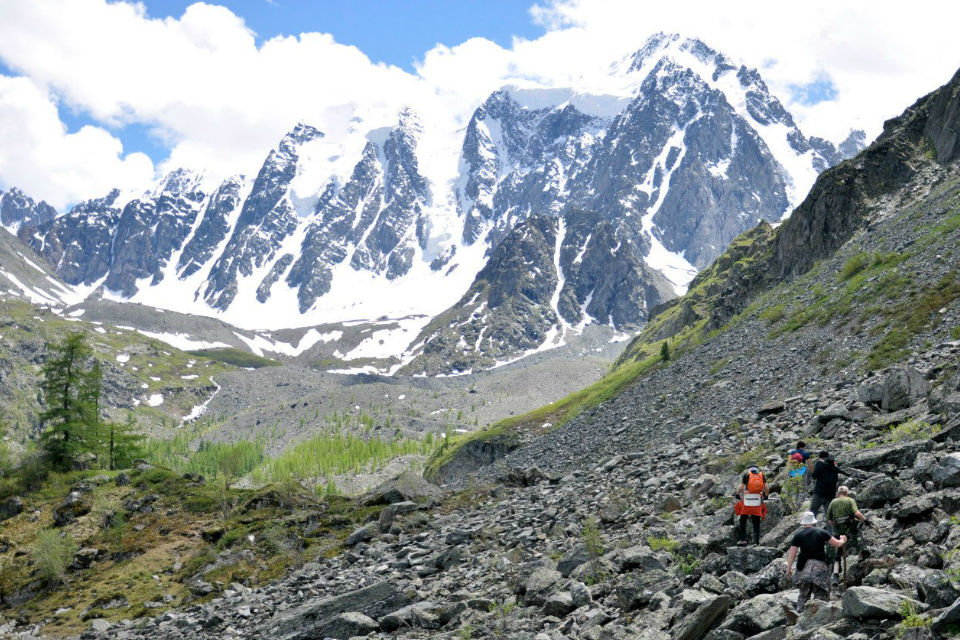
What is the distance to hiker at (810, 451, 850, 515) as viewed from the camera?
18531 mm

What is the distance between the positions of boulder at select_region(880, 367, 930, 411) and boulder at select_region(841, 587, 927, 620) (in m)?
16.9

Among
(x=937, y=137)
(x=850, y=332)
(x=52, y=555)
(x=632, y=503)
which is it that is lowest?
(x=52, y=555)

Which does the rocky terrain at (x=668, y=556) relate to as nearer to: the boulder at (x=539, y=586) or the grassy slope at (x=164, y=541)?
the boulder at (x=539, y=586)

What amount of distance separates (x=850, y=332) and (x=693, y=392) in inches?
599

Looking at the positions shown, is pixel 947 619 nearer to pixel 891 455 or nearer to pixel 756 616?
pixel 756 616

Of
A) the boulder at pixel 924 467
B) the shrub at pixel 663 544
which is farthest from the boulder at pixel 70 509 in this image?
the boulder at pixel 924 467

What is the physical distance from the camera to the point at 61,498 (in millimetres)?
69750

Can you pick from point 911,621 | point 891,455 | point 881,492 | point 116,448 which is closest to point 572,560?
point 881,492

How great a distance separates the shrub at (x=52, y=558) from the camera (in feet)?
176

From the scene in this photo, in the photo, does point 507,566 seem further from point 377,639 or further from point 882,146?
point 882,146

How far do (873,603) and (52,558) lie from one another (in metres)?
60.7

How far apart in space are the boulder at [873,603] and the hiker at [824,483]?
720 centimetres

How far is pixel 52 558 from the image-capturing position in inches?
2111

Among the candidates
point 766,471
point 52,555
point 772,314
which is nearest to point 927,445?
point 766,471
